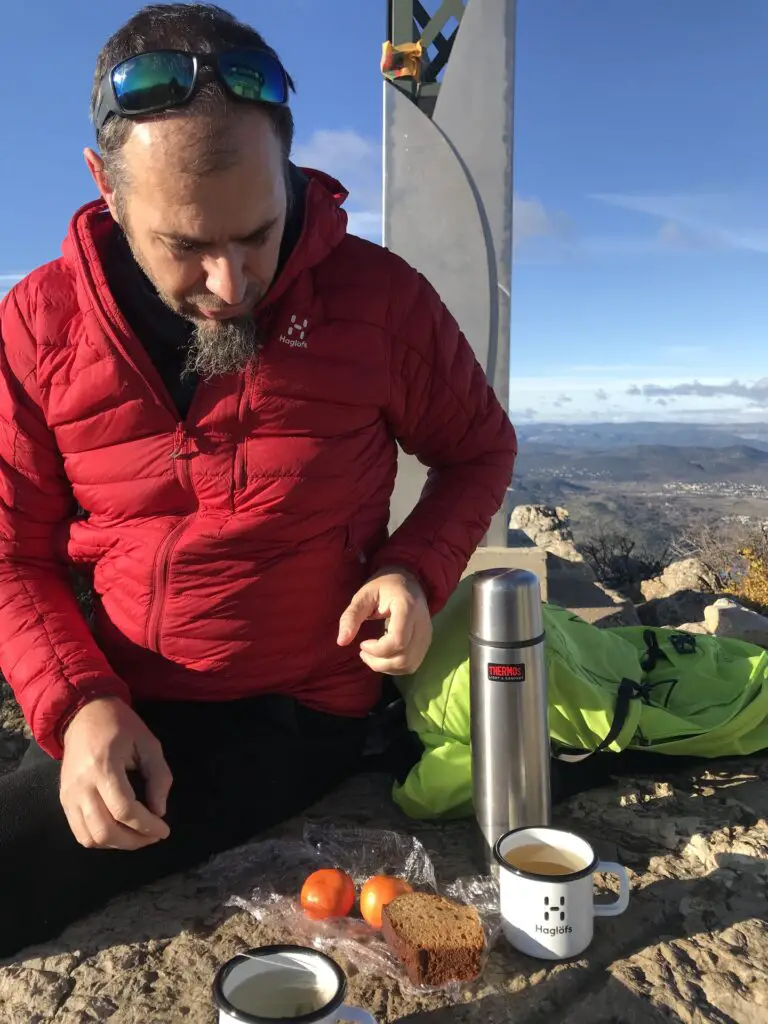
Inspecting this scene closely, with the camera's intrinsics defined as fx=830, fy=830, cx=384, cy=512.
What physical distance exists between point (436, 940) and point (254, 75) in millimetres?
1873

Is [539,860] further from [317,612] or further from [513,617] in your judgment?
[317,612]

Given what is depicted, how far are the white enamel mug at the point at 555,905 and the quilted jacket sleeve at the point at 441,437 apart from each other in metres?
0.71

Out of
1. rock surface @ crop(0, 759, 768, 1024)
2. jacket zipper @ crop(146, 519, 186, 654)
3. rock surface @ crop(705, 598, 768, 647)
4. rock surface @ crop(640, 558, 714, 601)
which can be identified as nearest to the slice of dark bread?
rock surface @ crop(0, 759, 768, 1024)

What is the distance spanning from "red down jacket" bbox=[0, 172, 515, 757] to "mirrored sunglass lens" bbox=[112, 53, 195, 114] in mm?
428

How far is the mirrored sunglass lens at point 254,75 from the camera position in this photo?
5.90 feet

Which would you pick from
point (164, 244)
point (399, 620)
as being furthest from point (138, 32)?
point (399, 620)

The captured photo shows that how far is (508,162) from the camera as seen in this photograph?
4535 millimetres

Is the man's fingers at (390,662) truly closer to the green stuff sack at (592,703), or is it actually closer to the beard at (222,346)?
the green stuff sack at (592,703)

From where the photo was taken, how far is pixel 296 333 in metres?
2.12

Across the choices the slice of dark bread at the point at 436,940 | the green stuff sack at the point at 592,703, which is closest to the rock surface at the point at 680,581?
the green stuff sack at the point at 592,703

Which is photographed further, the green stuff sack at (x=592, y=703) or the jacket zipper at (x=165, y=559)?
the green stuff sack at (x=592, y=703)

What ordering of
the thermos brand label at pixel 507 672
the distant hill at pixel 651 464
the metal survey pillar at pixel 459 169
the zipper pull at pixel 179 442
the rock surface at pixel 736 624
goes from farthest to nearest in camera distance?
the distant hill at pixel 651 464
the metal survey pillar at pixel 459 169
the rock surface at pixel 736 624
the zipper pull at pixel 179 442
the thermos brand label at pixel 507 672

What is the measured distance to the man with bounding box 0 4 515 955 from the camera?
1.82m

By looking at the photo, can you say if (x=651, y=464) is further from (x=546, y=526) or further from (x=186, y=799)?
(x=186, y=799)
